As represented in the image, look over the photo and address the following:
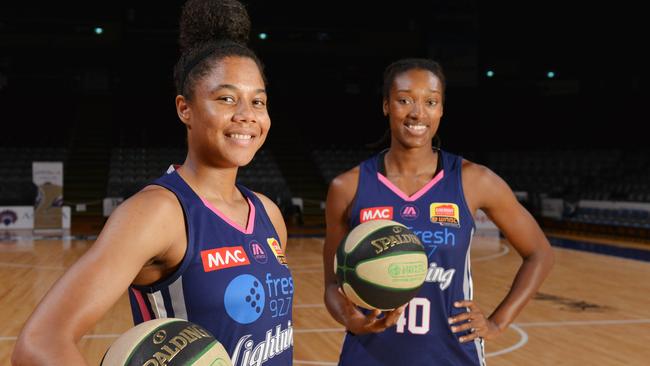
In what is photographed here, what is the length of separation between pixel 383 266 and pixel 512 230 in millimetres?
713

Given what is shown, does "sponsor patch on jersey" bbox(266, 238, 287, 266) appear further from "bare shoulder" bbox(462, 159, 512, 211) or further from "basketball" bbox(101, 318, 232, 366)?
"bare shoulder" bbox(462, 159, 512, 211)

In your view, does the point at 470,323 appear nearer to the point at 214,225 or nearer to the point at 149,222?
the point at 214,225

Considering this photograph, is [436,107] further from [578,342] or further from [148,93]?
[148,93]

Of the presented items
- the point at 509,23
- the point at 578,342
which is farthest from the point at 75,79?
the point at 578,342

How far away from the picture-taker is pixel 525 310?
20.5 ft

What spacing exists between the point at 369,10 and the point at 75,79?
8336 mm

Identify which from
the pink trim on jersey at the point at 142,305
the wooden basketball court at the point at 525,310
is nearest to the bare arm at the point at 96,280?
the pink trim on jersey at the point at 142,305

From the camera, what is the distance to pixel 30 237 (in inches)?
480

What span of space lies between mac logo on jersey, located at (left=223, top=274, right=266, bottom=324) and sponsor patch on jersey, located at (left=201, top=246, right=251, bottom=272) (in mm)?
33

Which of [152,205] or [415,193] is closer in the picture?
[152,205]

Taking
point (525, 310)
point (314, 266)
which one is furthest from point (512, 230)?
point (314, 266)

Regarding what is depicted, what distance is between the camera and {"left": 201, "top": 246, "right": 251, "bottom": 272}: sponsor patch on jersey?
4.86 feet

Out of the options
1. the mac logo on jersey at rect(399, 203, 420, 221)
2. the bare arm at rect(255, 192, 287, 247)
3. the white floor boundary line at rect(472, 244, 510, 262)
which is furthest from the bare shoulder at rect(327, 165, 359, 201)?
the white floor boundary line at rect(472, 244, 510, 262)

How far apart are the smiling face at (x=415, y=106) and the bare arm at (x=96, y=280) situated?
44.5 inches
